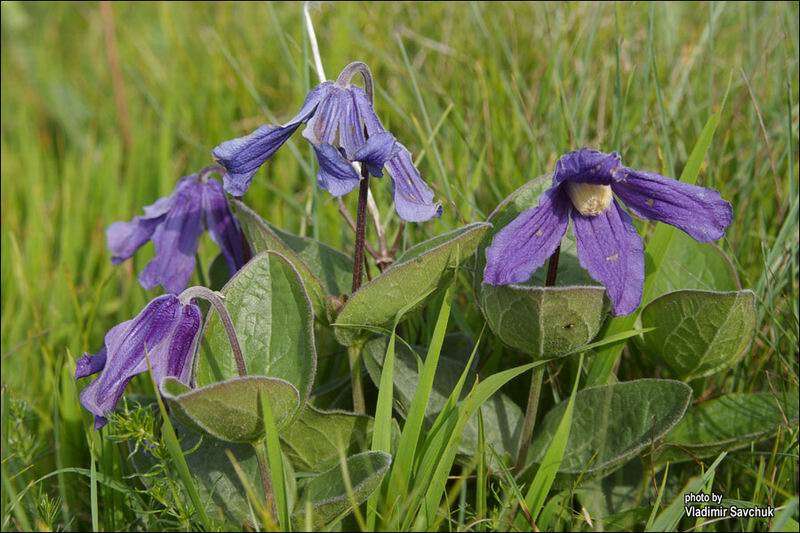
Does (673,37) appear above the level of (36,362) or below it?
above

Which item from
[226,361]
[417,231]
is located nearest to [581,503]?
[226,361]

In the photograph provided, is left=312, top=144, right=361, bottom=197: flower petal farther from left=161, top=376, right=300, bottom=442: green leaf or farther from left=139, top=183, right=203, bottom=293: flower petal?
left=139, top=183, right=203, bottom=293: flower petal

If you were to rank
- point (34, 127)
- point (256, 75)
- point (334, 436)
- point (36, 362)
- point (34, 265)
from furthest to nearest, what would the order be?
1. point (34, 127)
2. point (256, 75)
3. point (34, 265)
4. point (36, 362)
5. point (334, 436)

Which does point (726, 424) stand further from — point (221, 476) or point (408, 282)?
point (221, 476)

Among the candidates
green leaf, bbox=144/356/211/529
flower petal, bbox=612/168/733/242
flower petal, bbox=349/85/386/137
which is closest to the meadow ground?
green leaf, bbox=144/356/211/529

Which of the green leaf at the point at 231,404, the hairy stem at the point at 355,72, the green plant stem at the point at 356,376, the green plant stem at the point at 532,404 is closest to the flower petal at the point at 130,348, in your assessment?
the green leaf at the point at 231,404

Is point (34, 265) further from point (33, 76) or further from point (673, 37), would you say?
point (673, 37)

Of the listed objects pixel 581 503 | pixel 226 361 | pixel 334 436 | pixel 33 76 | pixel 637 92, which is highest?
pixel 33 76
